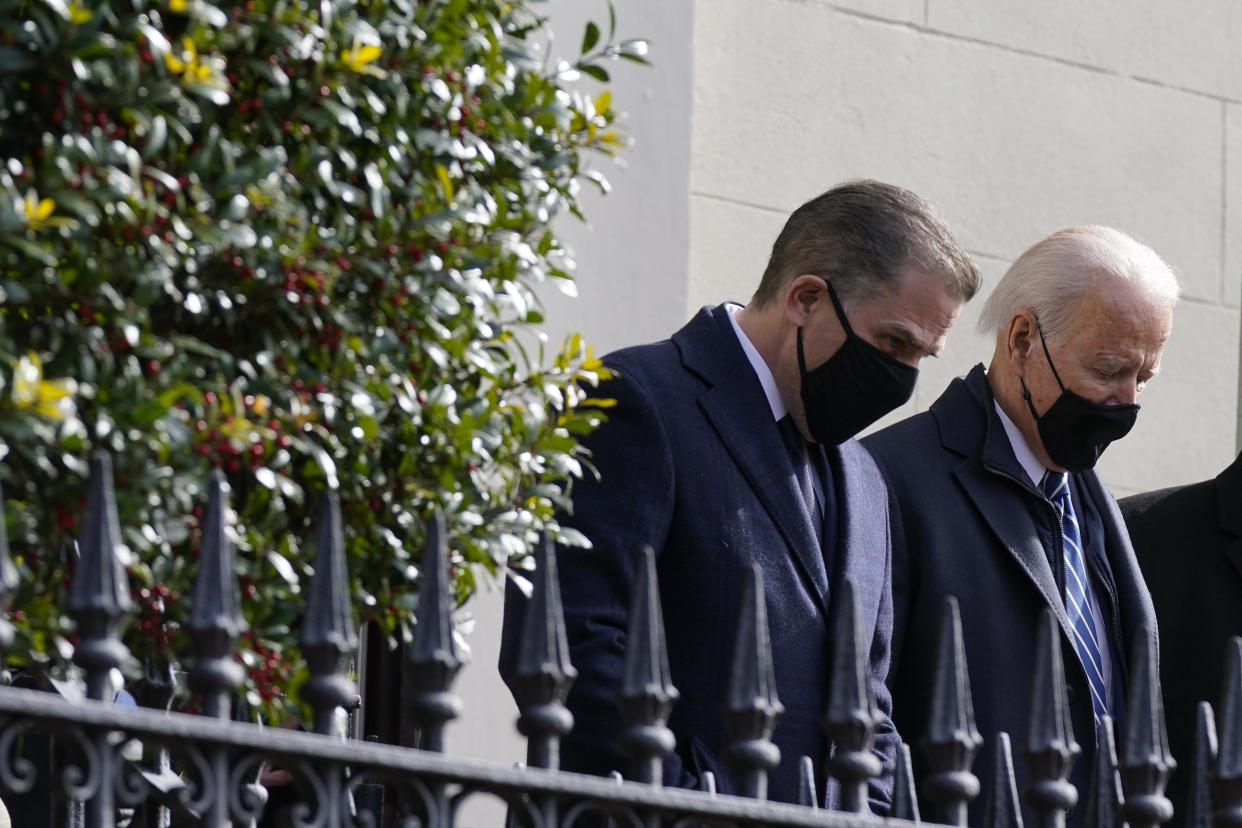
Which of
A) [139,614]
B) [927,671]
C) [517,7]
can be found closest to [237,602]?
[139,614]

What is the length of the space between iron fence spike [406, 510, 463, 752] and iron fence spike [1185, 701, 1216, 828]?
3.89 ft

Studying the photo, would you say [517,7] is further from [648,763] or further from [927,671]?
[927,671]

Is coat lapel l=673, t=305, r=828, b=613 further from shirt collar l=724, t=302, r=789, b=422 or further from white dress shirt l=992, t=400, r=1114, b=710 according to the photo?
white dress shirt l=992, t=400, r=1114, b=710

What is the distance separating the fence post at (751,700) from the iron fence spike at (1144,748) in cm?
60

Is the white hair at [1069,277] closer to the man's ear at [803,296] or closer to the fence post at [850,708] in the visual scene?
the man's ear at [803,296]

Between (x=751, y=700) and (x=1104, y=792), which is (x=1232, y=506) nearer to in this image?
(x=1104, y=792)

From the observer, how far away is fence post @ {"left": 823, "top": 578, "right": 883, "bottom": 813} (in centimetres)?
293

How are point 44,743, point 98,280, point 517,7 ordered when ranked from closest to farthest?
point 98,280
point 517,7
point 44,743

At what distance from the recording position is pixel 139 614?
112 inches

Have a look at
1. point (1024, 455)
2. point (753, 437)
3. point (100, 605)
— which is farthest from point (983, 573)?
point (100, 605)

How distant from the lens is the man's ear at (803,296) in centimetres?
449

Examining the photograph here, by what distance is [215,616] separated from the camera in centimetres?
256

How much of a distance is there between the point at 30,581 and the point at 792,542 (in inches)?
75.8

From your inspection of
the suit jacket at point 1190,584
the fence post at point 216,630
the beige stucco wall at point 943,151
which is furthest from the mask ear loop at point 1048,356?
the fence post at point 216,630
